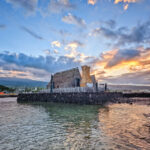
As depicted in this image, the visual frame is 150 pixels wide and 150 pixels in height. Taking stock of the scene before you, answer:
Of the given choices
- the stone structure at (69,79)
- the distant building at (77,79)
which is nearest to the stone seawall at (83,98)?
the distant building at (77,79)

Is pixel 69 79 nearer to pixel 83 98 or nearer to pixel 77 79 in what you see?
pixel 77 79

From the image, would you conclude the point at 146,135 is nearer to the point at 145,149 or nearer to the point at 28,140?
the point at 145,149

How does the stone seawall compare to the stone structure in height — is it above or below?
below

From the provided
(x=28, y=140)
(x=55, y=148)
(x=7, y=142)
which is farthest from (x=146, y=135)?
(x=7, y=142)

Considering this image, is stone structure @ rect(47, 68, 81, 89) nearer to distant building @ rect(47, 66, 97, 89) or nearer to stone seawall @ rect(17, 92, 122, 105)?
distant building @ rect(47, 66, 97, 89)

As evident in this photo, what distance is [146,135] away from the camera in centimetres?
817

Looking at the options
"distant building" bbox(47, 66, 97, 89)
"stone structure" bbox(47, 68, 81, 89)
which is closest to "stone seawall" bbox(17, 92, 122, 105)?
"distant building" bbox(47, 66, 97, 89)

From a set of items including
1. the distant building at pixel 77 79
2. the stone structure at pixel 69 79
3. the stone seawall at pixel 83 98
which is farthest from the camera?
the stone structure at pixel 69 79

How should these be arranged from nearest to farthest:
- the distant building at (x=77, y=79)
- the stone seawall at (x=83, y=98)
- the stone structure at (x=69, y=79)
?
the stone seawall at (x=83, y=98)
the distant building at (x=77, y=79)
the stone structure at (x=69, y=79)

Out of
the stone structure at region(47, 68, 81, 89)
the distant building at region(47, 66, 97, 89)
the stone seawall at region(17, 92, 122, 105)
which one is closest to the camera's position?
the stone seawall at region(17, 92, 122, 105)

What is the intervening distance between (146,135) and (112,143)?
276 cm

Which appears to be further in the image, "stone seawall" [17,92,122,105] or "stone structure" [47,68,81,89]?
"stone structure" [47,68,81,89]

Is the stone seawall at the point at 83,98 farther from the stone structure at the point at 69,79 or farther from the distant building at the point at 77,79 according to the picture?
the stone structure at the point at 69,79

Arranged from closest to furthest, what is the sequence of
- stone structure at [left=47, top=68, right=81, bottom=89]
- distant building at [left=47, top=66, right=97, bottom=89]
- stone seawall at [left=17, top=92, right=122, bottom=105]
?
stone seawall at [left=17, top=92, right=122, bottom=105] < distant building at [left=47, top=66, right=97, bottom=89] < stone structure at [left=47, top=68, right=81, bottom=89]
